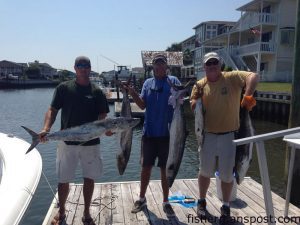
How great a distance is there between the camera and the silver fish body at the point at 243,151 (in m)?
4.05

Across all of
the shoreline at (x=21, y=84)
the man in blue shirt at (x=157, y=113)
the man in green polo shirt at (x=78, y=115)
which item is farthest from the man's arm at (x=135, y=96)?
the shoreline at (x=21, y=84)

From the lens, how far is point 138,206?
15.7 feet

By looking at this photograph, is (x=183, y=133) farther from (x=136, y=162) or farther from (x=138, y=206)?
(x=136, y=162)

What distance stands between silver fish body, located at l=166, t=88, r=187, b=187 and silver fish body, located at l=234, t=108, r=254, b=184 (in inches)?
25.5

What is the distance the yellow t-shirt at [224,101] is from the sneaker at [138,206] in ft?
4.66

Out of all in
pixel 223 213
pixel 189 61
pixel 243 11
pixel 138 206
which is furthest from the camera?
pixel 189 61

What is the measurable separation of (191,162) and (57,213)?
771 centimetres

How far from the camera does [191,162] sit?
38.6 ft

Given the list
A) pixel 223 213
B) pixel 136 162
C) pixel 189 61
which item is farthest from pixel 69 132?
pixel 189 61

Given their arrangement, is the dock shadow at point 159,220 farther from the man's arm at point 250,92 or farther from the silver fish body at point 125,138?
the man's arm at point 250,92

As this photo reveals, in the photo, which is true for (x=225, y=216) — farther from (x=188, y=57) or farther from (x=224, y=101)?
(x=188, y=57)

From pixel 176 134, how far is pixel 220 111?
579mm

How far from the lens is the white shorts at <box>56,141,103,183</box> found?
408 cm

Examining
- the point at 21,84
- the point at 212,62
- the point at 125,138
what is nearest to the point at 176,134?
the point at 125,138
